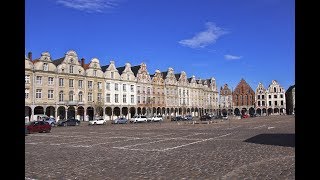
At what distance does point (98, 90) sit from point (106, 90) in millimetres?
2502

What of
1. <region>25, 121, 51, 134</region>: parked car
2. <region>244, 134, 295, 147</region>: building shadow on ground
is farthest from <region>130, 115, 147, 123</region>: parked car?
<region>244, 134, 295, 147</region>: building shadow on ground

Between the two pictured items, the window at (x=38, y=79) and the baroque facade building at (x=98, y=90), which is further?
the baroque facade building at (x=98, y=90)

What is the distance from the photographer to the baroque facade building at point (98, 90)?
60.3 meters

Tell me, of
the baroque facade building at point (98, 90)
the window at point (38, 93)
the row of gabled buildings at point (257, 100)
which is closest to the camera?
the window at point (38, 93)

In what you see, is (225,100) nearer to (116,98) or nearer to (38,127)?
(116,98)

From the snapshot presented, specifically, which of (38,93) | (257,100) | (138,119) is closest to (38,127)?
(38,93)

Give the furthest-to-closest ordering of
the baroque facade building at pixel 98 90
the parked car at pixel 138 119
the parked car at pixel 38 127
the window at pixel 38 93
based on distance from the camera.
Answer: the parked car at pixel 138 119
the baroque facade building at pixel 98 90
the window at pixel 38 93
the parked car at pixel 38 127

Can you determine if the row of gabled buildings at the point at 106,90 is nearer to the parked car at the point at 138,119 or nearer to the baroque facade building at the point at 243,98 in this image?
the parked car at the point at 138,119

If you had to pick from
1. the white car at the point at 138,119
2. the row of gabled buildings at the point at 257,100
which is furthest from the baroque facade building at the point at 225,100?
the white car at the point at 138,119

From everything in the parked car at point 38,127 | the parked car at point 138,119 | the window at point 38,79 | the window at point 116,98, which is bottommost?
the parked car at point 138,119

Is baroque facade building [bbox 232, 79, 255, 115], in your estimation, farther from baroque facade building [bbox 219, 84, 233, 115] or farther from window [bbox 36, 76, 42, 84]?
window [bbox 36, 76, 42, 84]

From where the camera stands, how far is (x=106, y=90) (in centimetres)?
7331
